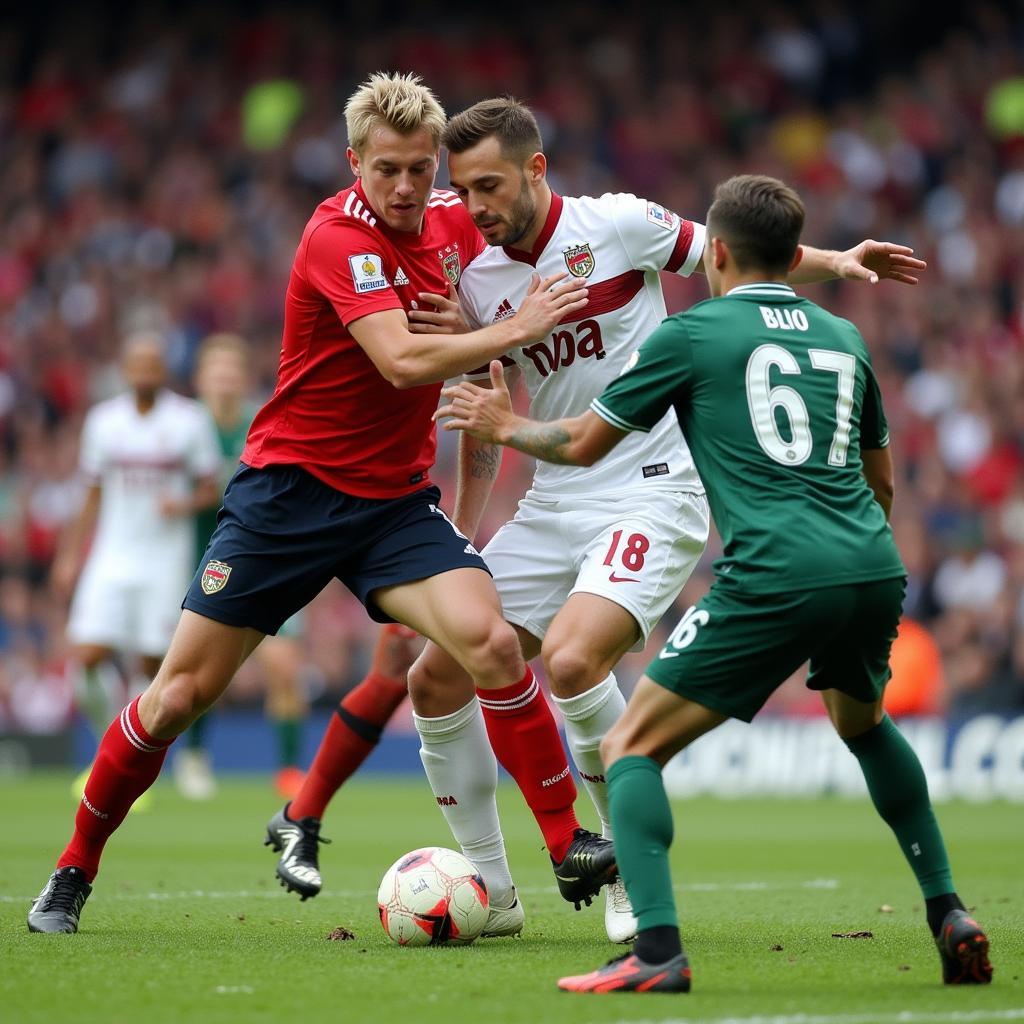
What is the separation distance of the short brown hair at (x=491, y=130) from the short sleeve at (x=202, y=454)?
6839 mm

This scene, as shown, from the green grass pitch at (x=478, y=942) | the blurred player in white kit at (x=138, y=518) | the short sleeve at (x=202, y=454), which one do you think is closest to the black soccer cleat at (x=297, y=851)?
the green grass pitch at (x=478, y=942)

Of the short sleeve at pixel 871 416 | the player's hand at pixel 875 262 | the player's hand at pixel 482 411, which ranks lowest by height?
the short sleeve at pixel 871 416

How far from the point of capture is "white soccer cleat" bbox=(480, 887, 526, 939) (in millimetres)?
6098

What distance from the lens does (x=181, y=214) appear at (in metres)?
22.8

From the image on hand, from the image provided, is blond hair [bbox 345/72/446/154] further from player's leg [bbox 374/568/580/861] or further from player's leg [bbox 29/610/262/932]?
player's leg [bbox 29/610/262/932]

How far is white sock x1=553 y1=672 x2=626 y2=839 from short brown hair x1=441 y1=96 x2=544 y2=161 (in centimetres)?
180

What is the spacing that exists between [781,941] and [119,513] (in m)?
8.18

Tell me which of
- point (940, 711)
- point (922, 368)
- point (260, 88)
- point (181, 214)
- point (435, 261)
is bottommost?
point (940, 711)

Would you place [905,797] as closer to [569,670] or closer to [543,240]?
[569,670]

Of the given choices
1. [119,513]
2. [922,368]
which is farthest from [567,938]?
[922,368]

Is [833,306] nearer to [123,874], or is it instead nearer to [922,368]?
[922,368]

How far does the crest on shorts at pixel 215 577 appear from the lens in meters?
5.96

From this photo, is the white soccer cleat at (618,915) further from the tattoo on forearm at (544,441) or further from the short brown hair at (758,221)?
the short brown hair at (758,221)

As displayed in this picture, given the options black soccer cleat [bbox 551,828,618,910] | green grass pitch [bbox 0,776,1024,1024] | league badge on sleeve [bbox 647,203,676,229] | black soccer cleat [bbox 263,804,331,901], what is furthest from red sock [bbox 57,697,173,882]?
league badge on sleeve [bbox 647,203,676,229]
